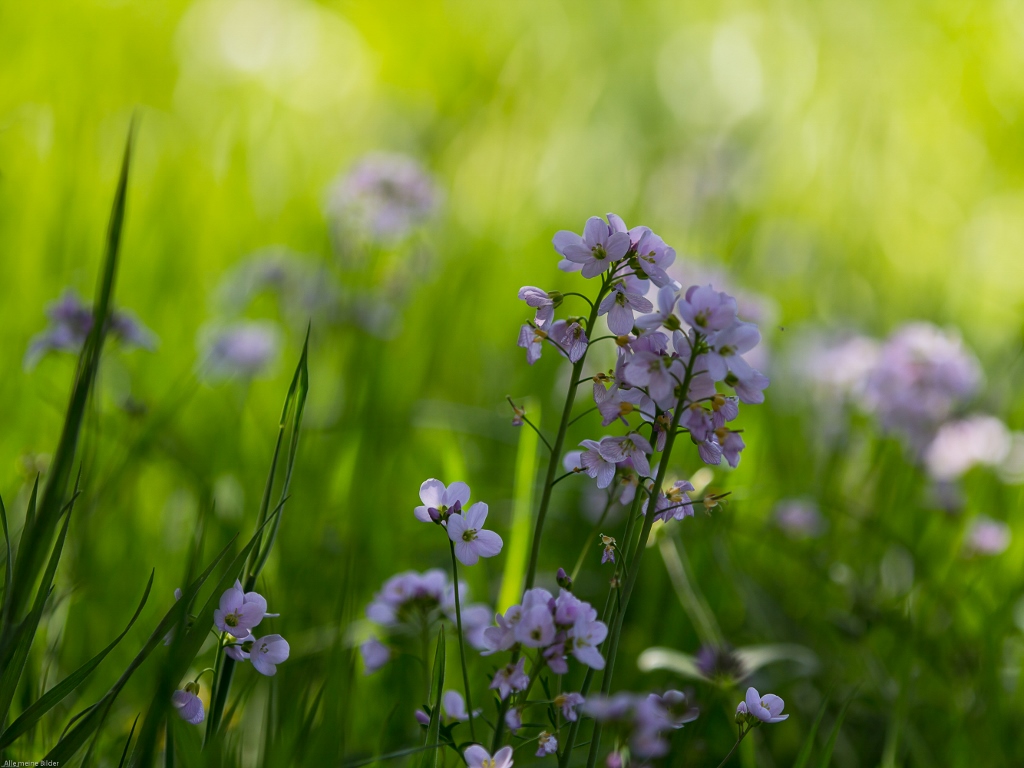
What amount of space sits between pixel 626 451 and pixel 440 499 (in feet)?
0.85

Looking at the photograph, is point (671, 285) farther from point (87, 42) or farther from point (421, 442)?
point (87, 42)

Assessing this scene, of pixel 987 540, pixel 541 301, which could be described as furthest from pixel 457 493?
pixel 987 540

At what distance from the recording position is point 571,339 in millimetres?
1185

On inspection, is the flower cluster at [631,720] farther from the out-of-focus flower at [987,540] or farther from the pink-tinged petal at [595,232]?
the out-of-focus flower at [987,540]

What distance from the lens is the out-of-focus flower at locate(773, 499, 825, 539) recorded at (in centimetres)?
250

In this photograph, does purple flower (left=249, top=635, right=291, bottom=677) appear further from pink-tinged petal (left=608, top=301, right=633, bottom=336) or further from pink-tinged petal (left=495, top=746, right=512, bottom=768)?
pink-tinged petal (left=608, top=301, right=633, bottom=336)

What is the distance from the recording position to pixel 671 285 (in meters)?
1.18

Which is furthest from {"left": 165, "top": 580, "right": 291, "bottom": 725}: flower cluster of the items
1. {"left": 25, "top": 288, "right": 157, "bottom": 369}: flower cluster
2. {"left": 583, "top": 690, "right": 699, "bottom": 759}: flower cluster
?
{"left": 25, "top": 288, "right": 157, "bottom": 369}: flower cluster

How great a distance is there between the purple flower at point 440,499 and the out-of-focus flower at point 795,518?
1.55 meters

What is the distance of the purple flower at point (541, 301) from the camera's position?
3.90 ft

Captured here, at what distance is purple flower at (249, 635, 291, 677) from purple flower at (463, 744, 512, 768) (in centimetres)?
27

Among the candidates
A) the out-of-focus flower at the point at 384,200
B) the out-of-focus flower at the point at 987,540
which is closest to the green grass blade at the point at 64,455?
the out-of-focus flower at the point at 384,200

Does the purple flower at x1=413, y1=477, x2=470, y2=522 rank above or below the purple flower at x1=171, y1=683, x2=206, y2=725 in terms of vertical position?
above

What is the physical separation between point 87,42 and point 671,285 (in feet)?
18.3
